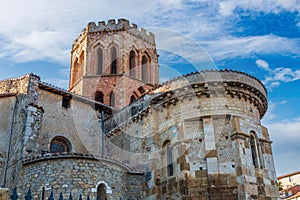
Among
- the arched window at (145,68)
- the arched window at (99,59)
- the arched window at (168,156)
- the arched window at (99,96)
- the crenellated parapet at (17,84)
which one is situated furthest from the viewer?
the arched window at (145,68)

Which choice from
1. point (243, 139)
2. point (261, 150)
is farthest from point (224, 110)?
point (261, 150)

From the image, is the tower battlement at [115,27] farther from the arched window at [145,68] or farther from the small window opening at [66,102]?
the small window opening at [66,102]

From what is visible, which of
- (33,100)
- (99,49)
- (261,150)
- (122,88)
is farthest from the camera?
(99,49)

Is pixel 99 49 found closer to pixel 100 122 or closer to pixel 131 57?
pixel 131 57

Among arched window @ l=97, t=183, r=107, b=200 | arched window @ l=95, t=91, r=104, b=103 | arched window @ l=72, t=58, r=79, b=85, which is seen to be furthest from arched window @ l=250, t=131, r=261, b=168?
arched window @ l=72, t=58, r=79, b=85

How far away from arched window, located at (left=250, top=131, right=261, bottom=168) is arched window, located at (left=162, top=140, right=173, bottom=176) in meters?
3.14

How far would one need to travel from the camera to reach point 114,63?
24.4m

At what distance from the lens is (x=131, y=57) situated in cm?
2508

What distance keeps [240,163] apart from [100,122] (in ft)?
29.6

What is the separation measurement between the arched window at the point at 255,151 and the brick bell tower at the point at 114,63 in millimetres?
10784

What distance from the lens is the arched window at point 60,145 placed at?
52.6ft

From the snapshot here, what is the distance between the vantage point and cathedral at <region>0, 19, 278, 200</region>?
1186cm

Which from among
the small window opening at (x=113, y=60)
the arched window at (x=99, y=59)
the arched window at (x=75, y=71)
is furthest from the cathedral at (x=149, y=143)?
the arched window at (x=75, y=71)

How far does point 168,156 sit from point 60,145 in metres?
5.78
